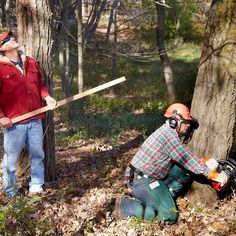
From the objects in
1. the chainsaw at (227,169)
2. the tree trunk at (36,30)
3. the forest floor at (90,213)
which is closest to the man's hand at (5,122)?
the tree trunk at (36,30)

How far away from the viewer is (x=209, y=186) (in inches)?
189

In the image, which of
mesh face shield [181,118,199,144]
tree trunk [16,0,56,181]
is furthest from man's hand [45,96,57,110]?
mesh face shield [181,118,199,144]

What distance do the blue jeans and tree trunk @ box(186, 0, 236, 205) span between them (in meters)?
2.08

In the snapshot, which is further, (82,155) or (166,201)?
(82,155)

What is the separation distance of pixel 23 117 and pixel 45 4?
1.61 m

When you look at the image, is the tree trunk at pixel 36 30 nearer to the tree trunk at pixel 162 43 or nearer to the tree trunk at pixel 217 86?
the tree trunk at pixel 217 86

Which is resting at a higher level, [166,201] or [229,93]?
[229,93]

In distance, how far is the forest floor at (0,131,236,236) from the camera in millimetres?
4312

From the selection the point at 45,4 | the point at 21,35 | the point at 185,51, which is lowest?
the point at 185,51

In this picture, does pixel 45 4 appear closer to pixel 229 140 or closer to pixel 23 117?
pixel 23 117

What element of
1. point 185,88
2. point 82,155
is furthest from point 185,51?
point 82,155

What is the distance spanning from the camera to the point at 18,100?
4855 mm

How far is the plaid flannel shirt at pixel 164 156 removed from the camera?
4520mm

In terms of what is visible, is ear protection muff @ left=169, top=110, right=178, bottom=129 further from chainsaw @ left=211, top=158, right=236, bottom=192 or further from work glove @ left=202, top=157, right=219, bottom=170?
chainsaw @ left=211, top=158, right=236, bottom=192
